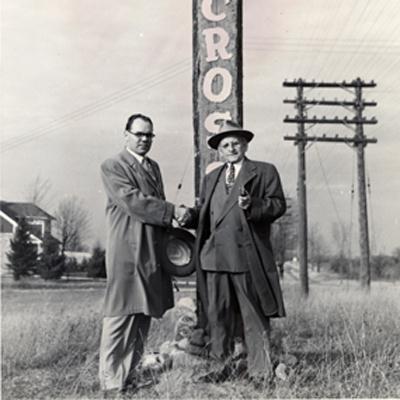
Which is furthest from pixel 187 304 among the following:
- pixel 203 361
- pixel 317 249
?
pixel 317 249

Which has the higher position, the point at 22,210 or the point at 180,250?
the point at 22,210

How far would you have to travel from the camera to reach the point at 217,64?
5.15 meters

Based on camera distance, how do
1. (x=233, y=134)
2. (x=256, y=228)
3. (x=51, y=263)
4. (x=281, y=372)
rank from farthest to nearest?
(x=51, y=263)
(x=233, y=134)
(x=256, y=228)
(x=281, y=372)

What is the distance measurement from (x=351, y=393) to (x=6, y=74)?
13.9ft

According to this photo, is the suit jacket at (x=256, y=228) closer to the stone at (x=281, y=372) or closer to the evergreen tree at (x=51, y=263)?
the stone at (x=281, y=372)

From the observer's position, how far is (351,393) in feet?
13.8

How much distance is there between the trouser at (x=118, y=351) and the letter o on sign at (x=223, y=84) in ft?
6.76

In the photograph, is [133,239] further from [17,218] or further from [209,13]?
[17,218]

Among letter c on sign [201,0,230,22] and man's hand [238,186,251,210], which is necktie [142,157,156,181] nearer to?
man's hand [238,186,251,210]

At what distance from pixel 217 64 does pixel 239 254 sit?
1.84 m

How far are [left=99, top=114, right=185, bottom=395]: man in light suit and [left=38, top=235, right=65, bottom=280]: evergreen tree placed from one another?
1264 centimetres

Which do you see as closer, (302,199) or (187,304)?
(187,304)

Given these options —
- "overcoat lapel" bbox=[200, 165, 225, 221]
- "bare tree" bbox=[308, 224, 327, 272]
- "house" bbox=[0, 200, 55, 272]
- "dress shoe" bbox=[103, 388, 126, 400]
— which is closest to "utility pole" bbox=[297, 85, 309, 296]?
"house" bbox=[0, 200, 55, 272]

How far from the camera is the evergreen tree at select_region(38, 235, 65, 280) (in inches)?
663
